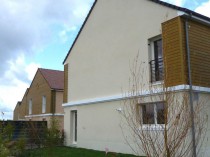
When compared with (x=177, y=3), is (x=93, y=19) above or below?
above

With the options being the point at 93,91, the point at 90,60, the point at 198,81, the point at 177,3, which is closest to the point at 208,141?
the point at 198,81

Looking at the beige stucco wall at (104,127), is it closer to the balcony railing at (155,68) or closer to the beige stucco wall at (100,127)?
the beige stucco wall at (100,127)

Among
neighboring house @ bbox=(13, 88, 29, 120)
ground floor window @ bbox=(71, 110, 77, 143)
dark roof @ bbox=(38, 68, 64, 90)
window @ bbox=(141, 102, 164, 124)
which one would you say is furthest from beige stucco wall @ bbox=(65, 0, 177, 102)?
neighboring house @ bbox=(13, 88, 29, 120)

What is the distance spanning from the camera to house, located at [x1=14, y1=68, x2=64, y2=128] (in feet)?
98.3

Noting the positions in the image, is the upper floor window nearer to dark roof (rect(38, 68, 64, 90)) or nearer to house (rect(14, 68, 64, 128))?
house (rect(14, 68, 64, 128))

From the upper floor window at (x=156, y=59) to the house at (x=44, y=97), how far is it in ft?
52.9

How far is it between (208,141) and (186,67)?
3373mm

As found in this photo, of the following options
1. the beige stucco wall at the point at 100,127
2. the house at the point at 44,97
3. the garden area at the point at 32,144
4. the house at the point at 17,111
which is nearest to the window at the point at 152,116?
the garden area at the point at 32,144

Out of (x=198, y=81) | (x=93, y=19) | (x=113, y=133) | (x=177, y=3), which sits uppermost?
(x=93, y=19)

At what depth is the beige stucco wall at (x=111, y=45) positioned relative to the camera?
14.2 metres

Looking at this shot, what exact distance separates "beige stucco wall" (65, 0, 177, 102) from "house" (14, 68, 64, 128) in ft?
29.6

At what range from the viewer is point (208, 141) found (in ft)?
40.0

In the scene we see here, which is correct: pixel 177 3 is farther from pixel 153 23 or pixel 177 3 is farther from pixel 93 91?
pixel 93 91

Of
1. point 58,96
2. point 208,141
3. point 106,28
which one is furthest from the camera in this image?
point 58,96
